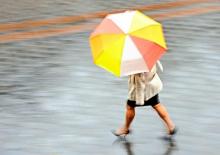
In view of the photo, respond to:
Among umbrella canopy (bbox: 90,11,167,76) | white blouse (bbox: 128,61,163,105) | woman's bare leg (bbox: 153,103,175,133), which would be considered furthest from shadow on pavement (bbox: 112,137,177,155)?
umbrella canopy (bbox: 90,11,167,76)

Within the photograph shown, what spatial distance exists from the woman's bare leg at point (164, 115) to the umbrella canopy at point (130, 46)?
823 mm

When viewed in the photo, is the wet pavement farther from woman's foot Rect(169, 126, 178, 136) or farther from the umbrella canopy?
the umbrella canopy

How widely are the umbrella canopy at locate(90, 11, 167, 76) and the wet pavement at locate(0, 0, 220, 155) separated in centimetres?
108

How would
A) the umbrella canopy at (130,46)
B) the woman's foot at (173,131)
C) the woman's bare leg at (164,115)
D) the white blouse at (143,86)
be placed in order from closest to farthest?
1. the umbrella canopy at (130,46)
2. the white blouse at (143,86)
3. the woman's bare leg at (164,115)
4. the woman's foot at (173,131)

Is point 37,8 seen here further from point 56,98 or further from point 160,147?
point 160,147

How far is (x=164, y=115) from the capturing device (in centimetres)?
643

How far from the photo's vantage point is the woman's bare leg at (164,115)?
6.39 metres

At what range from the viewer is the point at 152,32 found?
Result: 5766mm

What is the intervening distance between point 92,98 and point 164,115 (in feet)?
5.29

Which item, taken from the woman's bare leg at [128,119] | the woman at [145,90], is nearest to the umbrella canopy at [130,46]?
the woman at [145,90]

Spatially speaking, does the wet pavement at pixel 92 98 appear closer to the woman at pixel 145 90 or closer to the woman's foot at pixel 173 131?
the woman's foot at pixel 173 131

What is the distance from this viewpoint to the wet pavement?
6.46 metres

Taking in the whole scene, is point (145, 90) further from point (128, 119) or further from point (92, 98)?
point (92, 98)

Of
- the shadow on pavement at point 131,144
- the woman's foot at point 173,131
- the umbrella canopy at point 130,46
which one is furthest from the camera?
the woman's foot at point 173,131
